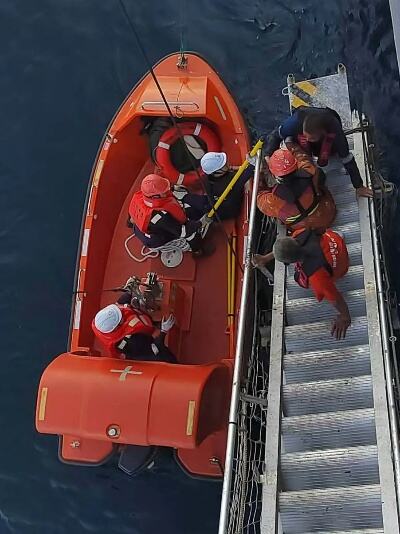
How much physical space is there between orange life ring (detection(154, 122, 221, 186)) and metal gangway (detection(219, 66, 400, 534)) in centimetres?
155

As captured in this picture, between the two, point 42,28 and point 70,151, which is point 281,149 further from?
point 42,28

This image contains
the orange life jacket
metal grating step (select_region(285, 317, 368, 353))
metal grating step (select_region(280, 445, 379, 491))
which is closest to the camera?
metal grating step (select_region(280, 445, 379, 491))

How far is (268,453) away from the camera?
4.76 metres

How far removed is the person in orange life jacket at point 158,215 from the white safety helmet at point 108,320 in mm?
883

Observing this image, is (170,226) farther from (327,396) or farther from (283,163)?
(327,396)

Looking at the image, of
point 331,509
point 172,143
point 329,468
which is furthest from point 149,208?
point 331,509

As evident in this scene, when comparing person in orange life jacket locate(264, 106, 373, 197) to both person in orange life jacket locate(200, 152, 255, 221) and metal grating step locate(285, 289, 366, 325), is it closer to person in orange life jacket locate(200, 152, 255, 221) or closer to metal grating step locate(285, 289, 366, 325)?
A: person in orange life jacket locate(200, 152, 255, 221)

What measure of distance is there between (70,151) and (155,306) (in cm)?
258

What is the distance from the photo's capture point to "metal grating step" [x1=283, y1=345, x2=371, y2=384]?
202 inches

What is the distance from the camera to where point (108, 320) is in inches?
227

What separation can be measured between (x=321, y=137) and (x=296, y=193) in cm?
49

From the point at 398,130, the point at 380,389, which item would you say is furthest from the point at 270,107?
the point at 380,389

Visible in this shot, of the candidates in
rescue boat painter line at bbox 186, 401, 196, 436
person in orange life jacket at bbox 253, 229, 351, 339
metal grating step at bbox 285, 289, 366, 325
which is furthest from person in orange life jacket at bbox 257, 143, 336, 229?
rescue boat painter line at bbox 186, 401, 196, 436

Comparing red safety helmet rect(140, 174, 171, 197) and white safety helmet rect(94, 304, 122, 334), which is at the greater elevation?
red safety helmet rect(140, 174, 171, 197)
